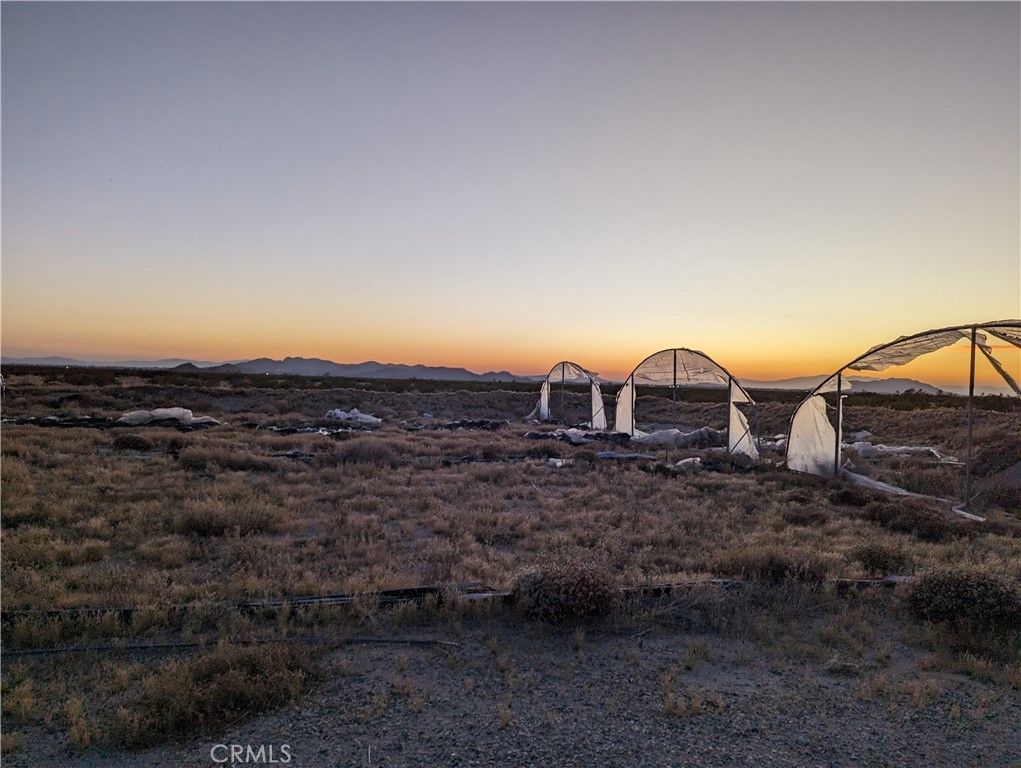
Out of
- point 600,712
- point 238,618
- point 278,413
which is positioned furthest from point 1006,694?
point 278,413

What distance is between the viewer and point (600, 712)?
4422 mm

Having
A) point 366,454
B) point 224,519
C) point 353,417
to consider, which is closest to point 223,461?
point 366,454

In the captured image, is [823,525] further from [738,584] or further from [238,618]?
[238,618]

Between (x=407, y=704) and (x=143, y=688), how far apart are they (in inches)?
75.8

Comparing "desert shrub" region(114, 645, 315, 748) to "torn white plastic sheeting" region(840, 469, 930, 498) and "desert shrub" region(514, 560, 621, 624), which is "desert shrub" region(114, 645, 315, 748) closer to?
"desert shrub" region(514, 560, 621, 624)

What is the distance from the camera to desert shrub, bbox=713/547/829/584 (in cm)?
711

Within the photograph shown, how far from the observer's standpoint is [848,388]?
48.4 feet

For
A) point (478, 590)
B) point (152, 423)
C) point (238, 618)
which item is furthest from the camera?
point (152, 423)

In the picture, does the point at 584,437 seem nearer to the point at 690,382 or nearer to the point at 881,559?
the point at 690,382

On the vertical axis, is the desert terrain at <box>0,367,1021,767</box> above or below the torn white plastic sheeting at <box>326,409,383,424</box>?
below

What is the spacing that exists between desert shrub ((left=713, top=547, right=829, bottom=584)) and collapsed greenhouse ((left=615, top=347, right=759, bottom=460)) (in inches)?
383

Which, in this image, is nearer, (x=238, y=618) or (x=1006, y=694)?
(x=1006, y=694)

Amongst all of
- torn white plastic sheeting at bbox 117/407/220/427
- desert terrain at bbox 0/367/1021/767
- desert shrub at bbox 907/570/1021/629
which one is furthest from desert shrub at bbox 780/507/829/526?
torn white plastic sheeting at bbox 117/407/220/427

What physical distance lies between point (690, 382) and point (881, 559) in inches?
572
